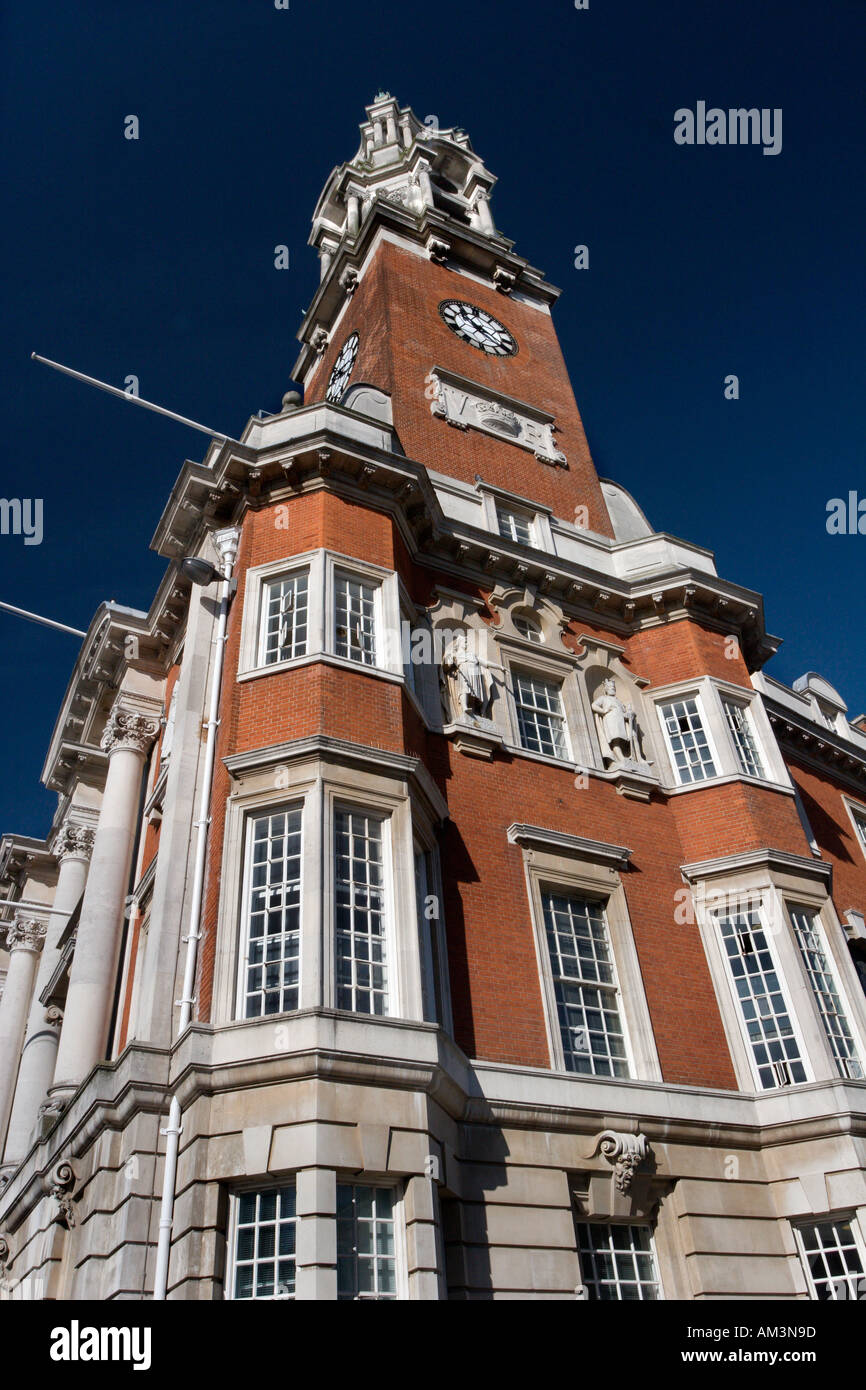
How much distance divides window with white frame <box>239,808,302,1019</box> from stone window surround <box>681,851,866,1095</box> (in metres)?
7.80

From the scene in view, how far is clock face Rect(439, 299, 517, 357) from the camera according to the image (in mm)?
30281

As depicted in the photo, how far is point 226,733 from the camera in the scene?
1606cm

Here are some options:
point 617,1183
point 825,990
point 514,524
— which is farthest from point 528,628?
point 617,1183

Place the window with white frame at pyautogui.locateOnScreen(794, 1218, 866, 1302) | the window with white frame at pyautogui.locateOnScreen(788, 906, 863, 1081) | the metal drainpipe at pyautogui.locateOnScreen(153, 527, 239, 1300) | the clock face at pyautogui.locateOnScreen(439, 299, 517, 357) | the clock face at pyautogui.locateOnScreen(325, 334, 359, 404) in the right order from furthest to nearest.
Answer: the clock face at pyautogui.locateOnScreen(325, 334, 359, 404) < the clock face at pyautogui.locateOnScreen(439, 299, 517, 357) < the window with white frame at pyautogui.locateOnScreen(788, 906, 863, 1081) < the window with white frame at pyautogui.locateOnScreen(794, 1218, 866, 1302) < the metal drainpipe at pyautogui.locateOnScreen(153, 527, 239, 1300)

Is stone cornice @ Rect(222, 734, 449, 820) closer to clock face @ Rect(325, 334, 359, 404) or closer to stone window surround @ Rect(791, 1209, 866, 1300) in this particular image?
stone window surround @ Rect(791, 1209, 866, 1300)

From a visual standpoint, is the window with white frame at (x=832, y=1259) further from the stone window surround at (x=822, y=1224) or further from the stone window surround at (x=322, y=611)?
the stone window surround at (x=322, y=611)

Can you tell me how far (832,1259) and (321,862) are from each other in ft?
30.1

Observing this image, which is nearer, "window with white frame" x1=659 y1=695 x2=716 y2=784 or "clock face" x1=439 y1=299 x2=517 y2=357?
"window with white frame" x1=659 y1=695 x2=716 y2=784

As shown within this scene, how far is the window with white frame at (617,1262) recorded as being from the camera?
14086 millimetres

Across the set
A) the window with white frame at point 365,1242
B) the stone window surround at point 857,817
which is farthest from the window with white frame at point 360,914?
the stone window surround at point 857,817

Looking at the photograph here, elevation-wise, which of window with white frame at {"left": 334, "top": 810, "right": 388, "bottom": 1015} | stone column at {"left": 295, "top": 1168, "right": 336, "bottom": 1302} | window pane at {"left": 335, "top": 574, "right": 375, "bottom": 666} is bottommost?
stone column at {"left": 295, "top": 1168, "right": 336, "bottom": 1302}

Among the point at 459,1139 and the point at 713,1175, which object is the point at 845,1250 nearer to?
the point at 713,1175

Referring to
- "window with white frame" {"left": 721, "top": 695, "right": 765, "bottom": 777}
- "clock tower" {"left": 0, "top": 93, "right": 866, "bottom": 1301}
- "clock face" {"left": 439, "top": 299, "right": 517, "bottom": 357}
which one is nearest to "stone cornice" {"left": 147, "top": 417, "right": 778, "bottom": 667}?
"clock tower" {"left": 0, "top": 93, "right": 866, "bottom": 1301}

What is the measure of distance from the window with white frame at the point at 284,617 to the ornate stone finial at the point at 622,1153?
27.2 ft
